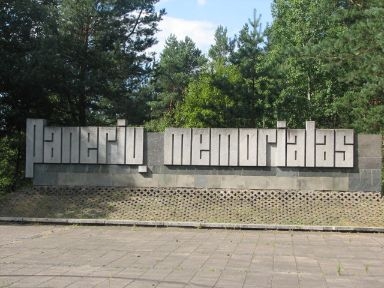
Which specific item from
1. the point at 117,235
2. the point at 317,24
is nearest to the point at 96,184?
the point at 117,235

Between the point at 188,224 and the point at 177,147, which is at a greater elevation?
the point at 177,147

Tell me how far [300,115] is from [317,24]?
19.7 ft

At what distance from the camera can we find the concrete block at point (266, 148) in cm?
1563

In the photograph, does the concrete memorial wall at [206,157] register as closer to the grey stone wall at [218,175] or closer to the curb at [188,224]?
the grey stone wall at [218,175]

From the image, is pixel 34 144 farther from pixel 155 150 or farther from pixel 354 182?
pixel 354 182

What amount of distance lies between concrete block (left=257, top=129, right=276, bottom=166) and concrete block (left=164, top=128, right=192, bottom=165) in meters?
2.08

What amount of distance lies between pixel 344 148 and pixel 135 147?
20.1 feet

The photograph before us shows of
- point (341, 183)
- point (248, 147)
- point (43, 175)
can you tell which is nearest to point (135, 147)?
point (43, 175)

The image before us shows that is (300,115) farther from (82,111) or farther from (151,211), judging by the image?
(151,211)

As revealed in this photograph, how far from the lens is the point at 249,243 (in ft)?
35.1

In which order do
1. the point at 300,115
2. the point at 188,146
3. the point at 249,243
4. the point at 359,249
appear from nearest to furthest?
the point at 359,249 < the point at 249,243 < the point at 188,146 < the point at 300,115

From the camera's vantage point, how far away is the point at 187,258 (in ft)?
28.2

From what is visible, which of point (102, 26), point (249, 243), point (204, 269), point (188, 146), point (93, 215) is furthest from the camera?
point (102, 26)

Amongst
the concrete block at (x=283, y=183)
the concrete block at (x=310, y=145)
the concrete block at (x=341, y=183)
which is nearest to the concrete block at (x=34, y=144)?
the concrete block at (x=283, y=183)
